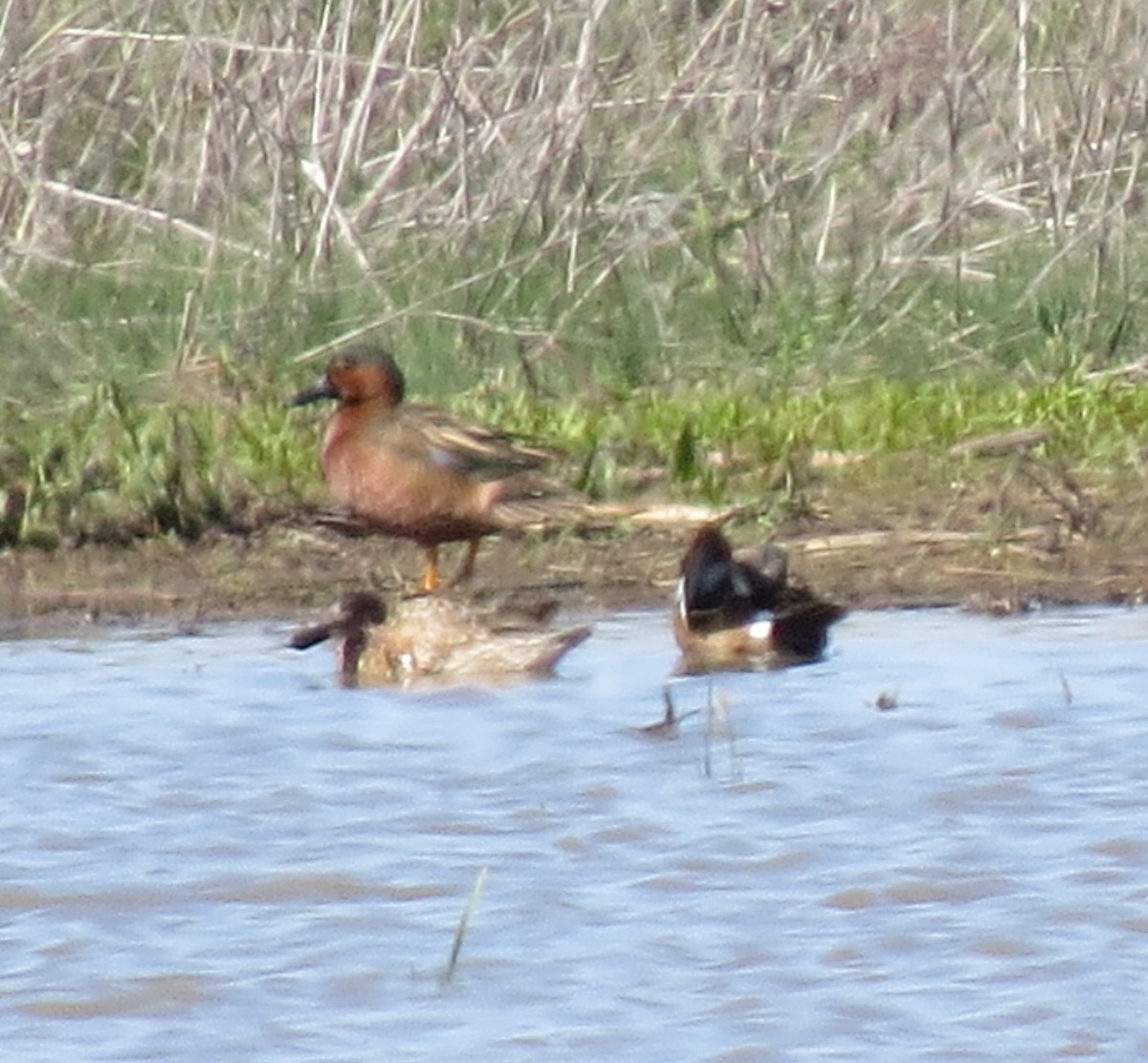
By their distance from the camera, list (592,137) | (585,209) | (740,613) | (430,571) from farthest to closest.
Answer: (592,137), (585,209), (430,571), (740,613)

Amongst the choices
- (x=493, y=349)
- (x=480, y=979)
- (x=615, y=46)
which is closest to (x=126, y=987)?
(x=480, y=979)

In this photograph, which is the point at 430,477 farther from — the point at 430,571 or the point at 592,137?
the point at 592,137

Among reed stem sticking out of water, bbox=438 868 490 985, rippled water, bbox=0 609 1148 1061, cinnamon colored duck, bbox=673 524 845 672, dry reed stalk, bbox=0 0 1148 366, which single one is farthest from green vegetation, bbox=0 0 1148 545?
reed stem sticking out of water, bbox=438 868 490 985

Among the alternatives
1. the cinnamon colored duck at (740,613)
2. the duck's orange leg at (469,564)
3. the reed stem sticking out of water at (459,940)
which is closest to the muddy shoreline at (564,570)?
the duck's orange leg at (469,564)

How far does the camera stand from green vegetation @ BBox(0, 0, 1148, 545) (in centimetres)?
909

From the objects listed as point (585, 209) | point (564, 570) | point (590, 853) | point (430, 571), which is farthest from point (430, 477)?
point (585, 209)

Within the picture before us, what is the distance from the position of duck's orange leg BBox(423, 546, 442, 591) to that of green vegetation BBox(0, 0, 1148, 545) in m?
1.09

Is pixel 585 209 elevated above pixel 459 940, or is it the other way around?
pixel 585 209

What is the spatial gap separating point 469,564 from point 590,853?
2314 millimetres

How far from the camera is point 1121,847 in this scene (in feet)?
16.8

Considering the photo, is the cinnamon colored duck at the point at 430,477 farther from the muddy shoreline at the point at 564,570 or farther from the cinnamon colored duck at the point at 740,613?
the cinnamon colored duck at the point at 740,613

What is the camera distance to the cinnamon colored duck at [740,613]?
259 inches

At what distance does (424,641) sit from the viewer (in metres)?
6.61

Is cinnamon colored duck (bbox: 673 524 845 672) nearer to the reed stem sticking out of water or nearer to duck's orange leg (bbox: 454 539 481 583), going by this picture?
duck's orange leg (bbox: 454 539 481 583)
